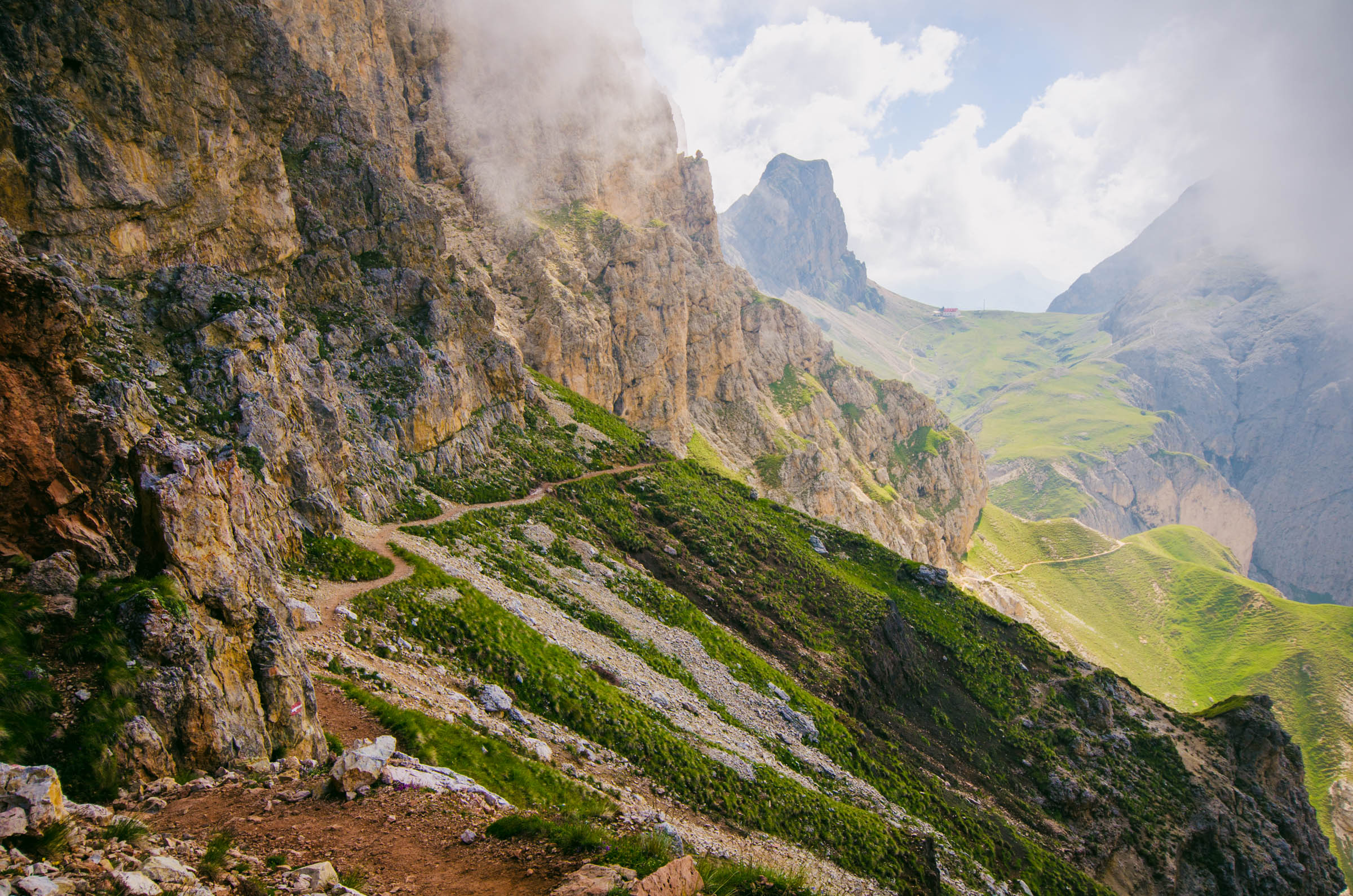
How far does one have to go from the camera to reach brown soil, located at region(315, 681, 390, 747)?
18.3m

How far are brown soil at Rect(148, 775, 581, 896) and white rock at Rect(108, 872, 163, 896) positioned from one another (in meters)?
2.52

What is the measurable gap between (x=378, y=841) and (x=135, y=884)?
4.82 m

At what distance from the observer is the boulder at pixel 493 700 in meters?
25.4

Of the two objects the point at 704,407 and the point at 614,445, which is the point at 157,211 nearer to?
the point at 614,445

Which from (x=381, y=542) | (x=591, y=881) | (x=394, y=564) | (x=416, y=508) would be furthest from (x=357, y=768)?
(x=416, y=508)

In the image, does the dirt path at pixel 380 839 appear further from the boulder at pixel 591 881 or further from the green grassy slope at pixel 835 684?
the green grassy slope at pixel 835 684

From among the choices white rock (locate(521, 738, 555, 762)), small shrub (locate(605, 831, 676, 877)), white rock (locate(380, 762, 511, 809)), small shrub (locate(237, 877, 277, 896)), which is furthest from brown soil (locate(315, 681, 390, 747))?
small shrub (locate(605, 831, 676, 877))

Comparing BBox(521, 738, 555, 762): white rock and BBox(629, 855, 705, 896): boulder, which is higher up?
BBox(629, 855, 705, 896): boulder

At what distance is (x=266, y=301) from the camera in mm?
38281

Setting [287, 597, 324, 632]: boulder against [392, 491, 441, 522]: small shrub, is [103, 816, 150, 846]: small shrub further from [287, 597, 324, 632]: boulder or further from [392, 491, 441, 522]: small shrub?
[392, 491, 441, 522]: small shrub

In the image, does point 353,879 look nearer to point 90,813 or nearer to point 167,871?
point 167,871

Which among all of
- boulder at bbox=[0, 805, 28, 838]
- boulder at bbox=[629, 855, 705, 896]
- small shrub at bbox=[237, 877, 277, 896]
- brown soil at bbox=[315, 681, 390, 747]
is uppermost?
boulder at bbox=[629, 855, 705, 896]

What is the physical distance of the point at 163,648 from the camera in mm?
13938

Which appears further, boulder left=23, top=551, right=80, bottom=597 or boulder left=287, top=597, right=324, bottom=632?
boulder left=287, top=597, right=324, bottom=632
